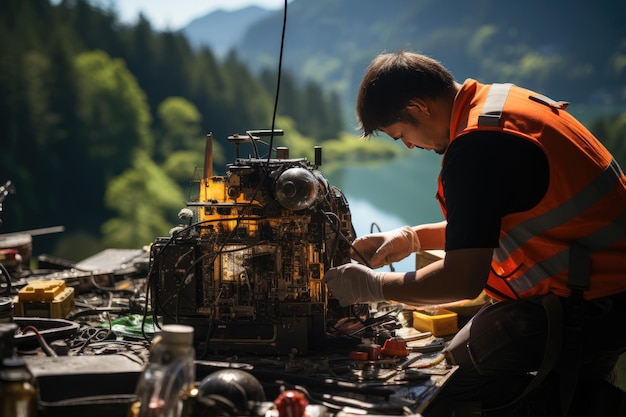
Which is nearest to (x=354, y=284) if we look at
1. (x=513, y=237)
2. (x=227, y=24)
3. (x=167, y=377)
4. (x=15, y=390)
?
(x=513, y=237)

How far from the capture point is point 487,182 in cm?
225

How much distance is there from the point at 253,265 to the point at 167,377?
2.89ft

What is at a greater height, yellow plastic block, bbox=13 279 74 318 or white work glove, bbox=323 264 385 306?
white work glove, bbox=323 264 385 306

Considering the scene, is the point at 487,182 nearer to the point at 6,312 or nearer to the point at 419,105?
the point at 419,105

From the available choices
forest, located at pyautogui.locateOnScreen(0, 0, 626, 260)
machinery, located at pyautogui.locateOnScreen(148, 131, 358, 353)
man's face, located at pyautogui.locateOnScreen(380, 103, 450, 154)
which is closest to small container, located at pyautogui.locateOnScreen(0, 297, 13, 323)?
machinery, located at pyautogui.locateOnScreen(148, 131, 358, 353)

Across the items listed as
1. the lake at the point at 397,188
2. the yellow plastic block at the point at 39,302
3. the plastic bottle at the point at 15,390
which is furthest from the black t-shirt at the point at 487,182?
the lake at the point at 397,188

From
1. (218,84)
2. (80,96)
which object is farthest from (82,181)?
(218,84)

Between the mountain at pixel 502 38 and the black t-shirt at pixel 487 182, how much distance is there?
323 cm

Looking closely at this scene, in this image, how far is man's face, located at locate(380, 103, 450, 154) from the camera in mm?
2576

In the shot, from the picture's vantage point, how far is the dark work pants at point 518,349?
2.46 meters

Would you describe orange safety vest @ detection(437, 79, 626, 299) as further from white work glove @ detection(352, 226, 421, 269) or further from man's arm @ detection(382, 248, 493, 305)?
white work glove @ detection(352, 226, 421, 269)

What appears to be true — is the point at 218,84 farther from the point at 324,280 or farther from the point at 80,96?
the point at 324,280

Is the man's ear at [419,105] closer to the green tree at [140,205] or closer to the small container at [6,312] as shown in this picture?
the small container at [6,312]

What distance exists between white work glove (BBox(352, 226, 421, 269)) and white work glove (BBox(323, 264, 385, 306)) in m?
0.37
